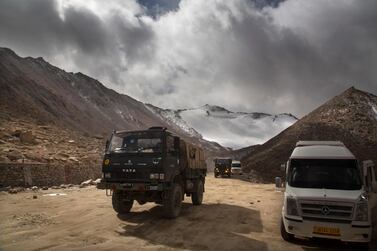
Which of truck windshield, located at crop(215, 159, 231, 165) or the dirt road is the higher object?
truck windshield, located at crop(215, 159, 231, 165)

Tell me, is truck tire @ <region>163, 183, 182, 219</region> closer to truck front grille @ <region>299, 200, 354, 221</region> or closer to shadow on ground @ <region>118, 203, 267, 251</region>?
shadow on ground @ <region>118, 203, 267, 251</region>

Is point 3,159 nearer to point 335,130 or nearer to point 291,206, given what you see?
point 291,206

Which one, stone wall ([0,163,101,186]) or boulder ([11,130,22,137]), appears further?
boulder ([11,130,22,137])

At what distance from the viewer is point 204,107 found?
586 ft

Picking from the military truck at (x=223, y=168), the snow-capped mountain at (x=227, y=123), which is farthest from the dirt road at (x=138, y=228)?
the snow-capped mountain at (x=227, y=123)

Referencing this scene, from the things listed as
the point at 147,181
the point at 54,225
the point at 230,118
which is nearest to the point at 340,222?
the point at 147,181

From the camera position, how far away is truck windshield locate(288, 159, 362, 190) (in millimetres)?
9828

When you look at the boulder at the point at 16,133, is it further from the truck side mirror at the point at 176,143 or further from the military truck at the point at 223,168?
the truck side mirror at the point at 176,143

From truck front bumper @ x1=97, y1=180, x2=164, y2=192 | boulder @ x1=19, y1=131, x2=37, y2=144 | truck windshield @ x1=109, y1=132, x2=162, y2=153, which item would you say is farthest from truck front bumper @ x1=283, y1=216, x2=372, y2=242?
boulder @ x1=19, y1=131, x2=37, y2=144

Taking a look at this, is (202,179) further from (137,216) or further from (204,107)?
(204,107)

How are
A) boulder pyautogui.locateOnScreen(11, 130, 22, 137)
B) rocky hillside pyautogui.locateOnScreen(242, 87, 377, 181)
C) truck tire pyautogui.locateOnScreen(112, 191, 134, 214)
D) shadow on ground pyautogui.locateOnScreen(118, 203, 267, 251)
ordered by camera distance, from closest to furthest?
1. shadow on ground pyautogui.locateOnScreen(118, 203, 267, 251)
2. truck tire pyautogui.locateOnScreen(112, 191, 134, 214)
3. boulder pyautogui.locateOnScreen(11, 130, 22, 137)
4. rocky hillside pyautogui.locateOnScreen(242, 87, 377, 181)

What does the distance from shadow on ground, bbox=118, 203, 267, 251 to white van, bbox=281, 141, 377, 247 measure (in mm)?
1268

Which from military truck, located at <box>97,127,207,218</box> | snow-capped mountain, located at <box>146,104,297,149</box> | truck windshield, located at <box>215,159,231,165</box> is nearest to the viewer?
military truck, located at <box>97,127,207,218</box>

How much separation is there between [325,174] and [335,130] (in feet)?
164
